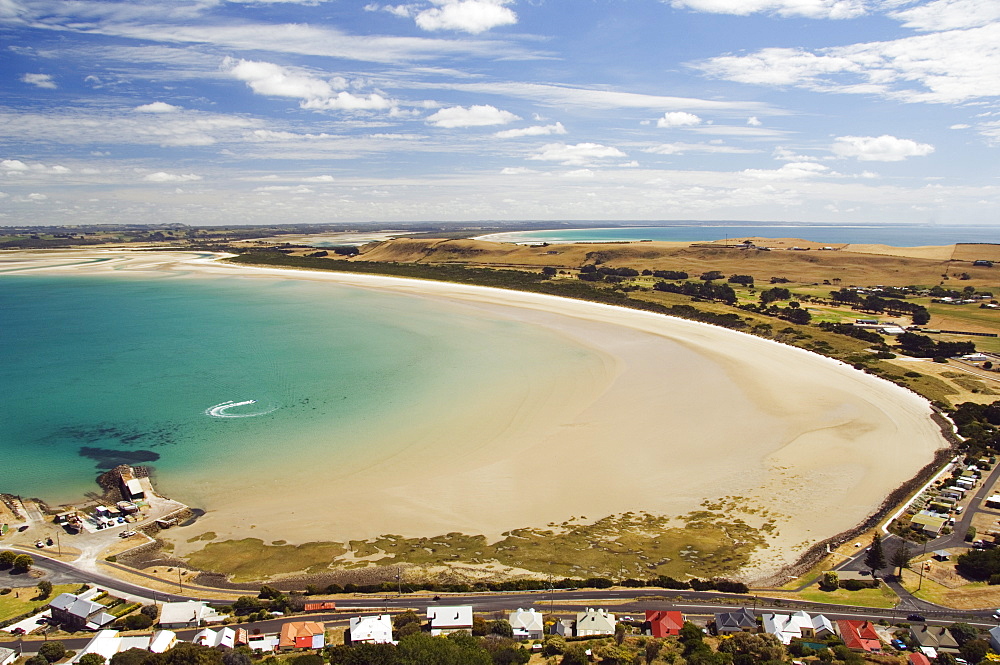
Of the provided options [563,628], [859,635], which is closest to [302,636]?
[563,628]

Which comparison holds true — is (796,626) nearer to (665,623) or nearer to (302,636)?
(665,623)

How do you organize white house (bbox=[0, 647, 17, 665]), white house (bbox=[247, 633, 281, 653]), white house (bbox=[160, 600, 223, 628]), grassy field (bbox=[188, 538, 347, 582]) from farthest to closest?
grassy field (bbox=[188, 538, 347, 582])
white house (bbox=[160, 600, 223, 628])
white house (bbox=[247, 633, 281, 653])
white house (bbox=[0, 647, 17, 665])

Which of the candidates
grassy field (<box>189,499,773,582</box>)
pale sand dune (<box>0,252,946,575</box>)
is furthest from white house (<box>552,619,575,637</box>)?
pale sand dune (<box>0,252,946,575</box>)

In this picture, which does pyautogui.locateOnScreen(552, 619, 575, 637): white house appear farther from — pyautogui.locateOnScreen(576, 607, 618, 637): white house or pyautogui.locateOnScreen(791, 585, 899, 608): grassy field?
pyautogui.locateOnScreen(791, 585, 899, 608): grassy field

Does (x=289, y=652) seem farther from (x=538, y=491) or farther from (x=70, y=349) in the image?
(x=70, y=349)

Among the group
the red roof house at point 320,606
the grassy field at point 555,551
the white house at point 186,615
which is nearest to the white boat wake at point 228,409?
the grassy field at point 555,551

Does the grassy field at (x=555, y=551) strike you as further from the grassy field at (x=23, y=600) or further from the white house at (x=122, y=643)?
the grassy field at (x=23, y=600)
